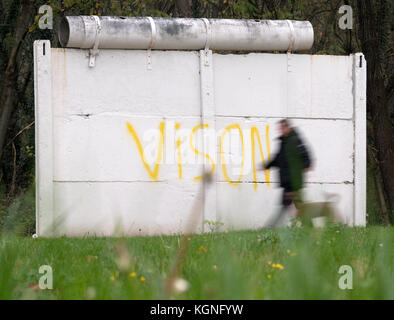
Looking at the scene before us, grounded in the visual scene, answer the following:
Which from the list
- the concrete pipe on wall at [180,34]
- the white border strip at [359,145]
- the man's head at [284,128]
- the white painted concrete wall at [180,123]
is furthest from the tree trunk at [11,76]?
the white border strip at [359,145]

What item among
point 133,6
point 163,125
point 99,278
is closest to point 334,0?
point 133,6

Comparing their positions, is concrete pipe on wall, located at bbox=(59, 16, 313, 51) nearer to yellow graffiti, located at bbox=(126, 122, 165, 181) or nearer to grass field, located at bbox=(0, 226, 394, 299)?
yellow graffiti, located at bbox=(126, 122, 165, 181)

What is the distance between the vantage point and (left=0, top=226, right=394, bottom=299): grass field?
1.90 m

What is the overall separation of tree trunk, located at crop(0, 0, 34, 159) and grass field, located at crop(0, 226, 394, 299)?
8.34 metres

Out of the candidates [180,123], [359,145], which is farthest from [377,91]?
[180,123]

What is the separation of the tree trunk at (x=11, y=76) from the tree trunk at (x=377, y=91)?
24.2 feet

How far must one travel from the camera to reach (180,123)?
10156 mm

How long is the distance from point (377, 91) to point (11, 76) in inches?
315

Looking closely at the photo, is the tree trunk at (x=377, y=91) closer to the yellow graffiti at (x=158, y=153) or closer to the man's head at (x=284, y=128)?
the man's head at (x=284, y=128)

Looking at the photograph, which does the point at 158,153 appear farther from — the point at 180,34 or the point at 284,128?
the point at 284,128

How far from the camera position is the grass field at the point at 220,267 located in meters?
1.90

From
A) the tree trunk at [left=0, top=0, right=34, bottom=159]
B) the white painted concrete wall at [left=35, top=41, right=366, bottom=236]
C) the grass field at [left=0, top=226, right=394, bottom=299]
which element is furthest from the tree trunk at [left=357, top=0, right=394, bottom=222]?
the grass field at [left=0, top=226, right=394, bottom=299]
